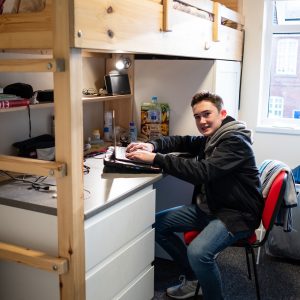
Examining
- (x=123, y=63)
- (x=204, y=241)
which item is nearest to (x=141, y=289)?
(x=204, y=241)

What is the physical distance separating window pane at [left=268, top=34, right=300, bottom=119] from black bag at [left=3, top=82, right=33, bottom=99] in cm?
203

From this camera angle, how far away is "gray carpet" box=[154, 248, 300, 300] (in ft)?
8.13

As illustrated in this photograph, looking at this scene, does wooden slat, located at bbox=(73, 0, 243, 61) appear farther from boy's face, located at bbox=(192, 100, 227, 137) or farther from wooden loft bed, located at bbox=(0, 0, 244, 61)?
boy's face, located at bbox=(192, 100, 227, 137)

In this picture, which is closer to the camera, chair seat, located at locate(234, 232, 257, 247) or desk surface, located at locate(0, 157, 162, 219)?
desk surface, located at locate(0, 157, 162, 219)

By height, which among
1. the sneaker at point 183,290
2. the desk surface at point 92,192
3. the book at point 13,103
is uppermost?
the book at point 13,103

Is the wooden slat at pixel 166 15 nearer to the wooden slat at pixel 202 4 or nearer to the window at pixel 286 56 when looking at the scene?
the wooden slat at pixel 202 4

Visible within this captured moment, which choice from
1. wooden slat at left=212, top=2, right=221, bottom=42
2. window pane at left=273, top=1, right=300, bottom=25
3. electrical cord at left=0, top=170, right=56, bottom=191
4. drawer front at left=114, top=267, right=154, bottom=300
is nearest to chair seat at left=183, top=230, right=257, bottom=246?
drawer front at left=114, top=267, right=154, bottom=300

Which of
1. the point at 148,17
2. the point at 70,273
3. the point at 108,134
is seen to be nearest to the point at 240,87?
the point at 108,134

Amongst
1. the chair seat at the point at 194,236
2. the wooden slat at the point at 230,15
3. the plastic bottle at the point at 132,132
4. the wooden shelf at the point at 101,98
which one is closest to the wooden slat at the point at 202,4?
the wooden slat at the point at 230,15

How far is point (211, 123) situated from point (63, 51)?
1.02 m

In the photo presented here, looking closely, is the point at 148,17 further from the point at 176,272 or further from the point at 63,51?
the point at 176,272

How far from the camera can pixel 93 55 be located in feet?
9.45

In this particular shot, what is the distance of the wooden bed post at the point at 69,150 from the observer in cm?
146

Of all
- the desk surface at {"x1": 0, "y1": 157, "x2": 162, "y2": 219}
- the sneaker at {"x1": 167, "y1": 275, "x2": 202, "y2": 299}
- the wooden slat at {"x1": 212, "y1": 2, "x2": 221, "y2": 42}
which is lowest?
the sneaker at {"x1": 167, "y1": 275, "x2": 202, "y2": 299}
